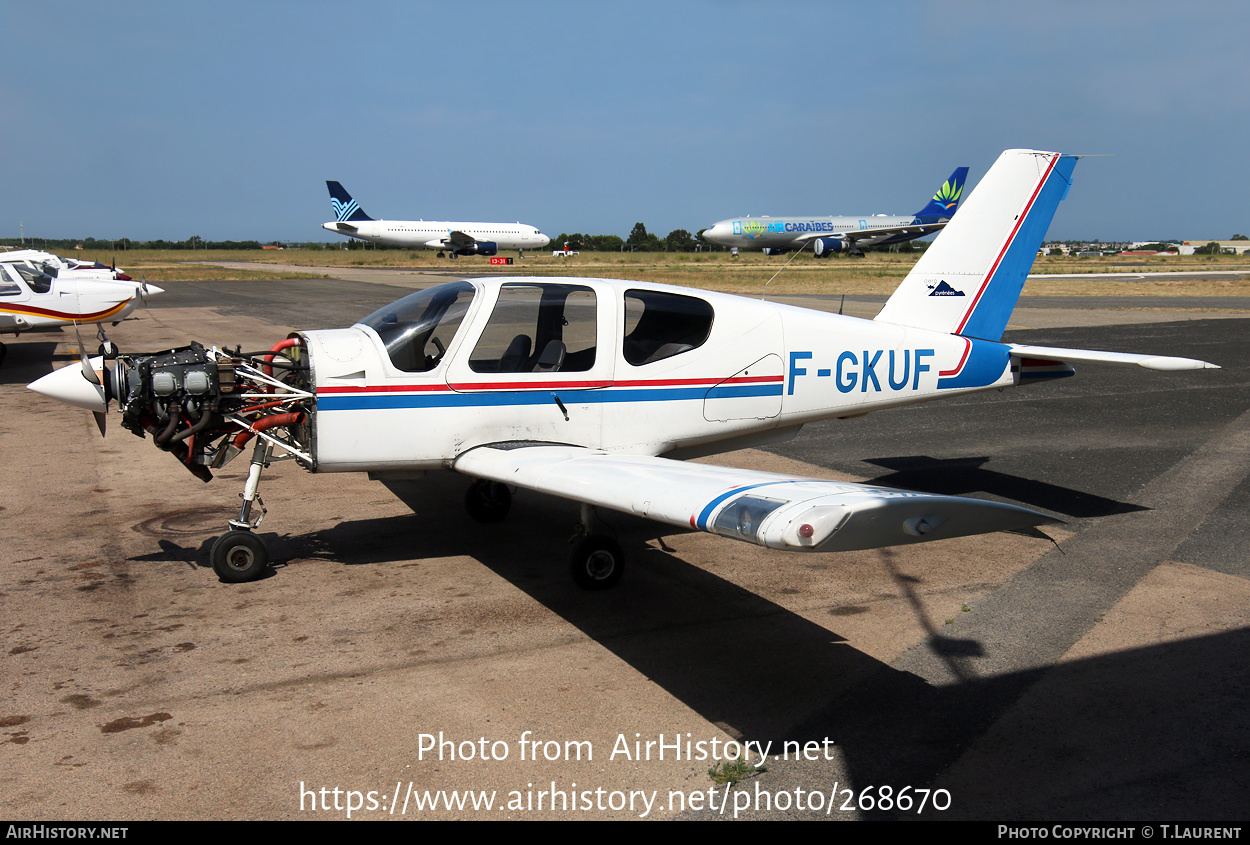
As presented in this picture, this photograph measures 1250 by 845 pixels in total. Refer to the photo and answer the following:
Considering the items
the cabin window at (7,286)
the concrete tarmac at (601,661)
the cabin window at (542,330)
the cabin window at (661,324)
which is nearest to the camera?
the concrete tarmac at (601,661)

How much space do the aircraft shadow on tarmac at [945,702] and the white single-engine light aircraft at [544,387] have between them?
646 mm

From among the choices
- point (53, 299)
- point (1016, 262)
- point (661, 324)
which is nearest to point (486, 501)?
point (661, 324)

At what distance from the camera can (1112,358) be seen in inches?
284

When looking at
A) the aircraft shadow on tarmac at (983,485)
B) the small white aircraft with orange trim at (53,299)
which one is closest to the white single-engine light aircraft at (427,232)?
the small white aircraft with orange trim at (53,299)

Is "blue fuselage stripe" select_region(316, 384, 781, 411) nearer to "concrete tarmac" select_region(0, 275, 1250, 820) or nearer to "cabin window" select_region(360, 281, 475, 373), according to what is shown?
"cabin window" select_region(360, 281, 475, 373)

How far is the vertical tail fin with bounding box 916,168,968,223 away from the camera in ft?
268

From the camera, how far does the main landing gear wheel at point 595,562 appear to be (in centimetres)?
617

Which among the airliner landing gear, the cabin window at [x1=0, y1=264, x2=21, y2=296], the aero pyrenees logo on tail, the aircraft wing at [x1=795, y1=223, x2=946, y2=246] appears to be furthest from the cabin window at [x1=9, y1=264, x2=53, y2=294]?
the aircraft wing at [x1=795, y1=223, x2=946, y2=246]

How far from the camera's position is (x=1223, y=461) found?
32.4 feet

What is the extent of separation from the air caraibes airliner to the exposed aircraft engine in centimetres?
7785

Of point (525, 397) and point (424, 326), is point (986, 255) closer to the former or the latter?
point (525, 397)

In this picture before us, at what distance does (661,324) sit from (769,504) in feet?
10.1

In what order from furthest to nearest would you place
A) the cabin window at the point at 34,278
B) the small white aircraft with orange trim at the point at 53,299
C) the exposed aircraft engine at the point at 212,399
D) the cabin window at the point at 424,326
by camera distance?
the cabin window at the point at 34,278 → the small white aircraft with orange trim at the point at 53,299 → the cabin window at the point at 424,326 → the exposed aircraft engine at the point at 212,399

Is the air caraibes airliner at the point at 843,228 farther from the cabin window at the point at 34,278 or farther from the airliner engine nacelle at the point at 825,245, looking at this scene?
the cabin window at the point at 34,278
